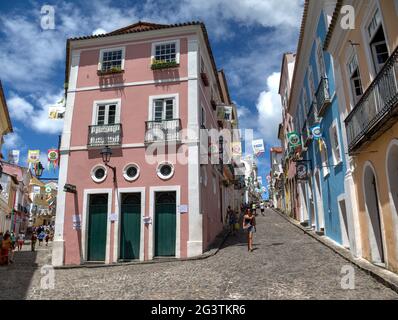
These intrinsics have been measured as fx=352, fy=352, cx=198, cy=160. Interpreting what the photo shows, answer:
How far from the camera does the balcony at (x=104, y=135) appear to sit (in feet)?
49.9

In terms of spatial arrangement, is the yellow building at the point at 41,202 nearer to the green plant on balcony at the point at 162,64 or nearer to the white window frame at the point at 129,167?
the white window frame at the point at 129,167

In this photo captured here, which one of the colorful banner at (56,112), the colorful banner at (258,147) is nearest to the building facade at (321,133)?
the colorful banner at (56,112)

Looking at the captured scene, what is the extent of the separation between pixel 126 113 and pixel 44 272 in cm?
716

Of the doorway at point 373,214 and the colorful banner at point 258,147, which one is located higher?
the colorful banner at point 258,147

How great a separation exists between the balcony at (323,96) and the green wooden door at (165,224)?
663 cm

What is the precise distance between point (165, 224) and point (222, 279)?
18.9ft

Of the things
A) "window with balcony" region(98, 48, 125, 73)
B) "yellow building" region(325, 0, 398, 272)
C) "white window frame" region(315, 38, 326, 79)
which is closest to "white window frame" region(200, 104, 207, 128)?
"window with balcony" region(98, 48, 125, 73)

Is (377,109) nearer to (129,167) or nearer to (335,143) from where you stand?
(335,143)

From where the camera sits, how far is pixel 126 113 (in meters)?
15.6

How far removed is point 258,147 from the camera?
36219mm

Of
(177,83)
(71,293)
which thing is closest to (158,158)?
(177,83)

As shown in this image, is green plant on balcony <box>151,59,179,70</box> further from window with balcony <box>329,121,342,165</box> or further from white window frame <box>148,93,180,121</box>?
window with balcony <box>329,121,342,165</box>

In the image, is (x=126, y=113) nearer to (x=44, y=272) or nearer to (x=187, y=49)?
(x=187, y=49)

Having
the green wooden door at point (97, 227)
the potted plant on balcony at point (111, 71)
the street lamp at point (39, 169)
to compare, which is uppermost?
the potted plant on balcony at point (111, 71)
